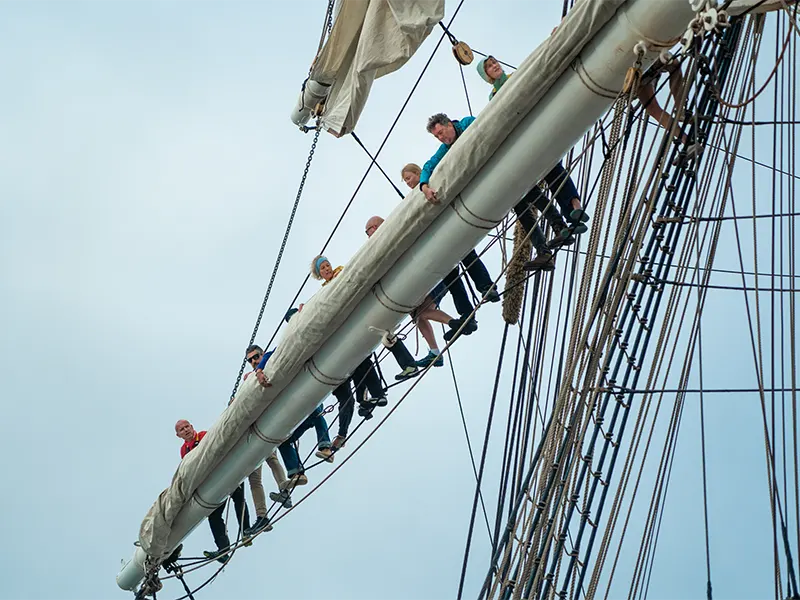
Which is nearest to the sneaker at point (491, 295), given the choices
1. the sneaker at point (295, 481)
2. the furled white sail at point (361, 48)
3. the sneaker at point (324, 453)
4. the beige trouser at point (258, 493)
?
the sneaker at point (324, 453)

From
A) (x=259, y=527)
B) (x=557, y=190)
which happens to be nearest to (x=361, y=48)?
(x=557, y=190)

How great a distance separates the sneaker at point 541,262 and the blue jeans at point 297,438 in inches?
88.1

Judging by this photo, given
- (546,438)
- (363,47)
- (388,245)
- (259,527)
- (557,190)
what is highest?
(363,47)

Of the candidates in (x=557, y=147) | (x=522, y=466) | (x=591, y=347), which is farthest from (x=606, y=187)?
(x=522, y=466)

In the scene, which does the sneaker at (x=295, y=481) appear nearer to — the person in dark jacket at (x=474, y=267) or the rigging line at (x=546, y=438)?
the person in dark jacket at (x=474, y=267)

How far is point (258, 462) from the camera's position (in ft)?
40.8

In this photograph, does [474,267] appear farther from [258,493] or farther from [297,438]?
[258,493]

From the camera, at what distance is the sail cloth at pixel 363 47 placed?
11891mm

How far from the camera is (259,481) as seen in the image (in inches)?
511

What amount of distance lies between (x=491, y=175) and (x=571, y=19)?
45.0 inches

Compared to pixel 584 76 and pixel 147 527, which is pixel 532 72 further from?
pixel 147 527

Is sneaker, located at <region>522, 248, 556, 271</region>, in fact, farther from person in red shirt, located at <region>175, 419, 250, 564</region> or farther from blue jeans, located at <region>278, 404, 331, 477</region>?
person in red shirt, located at <region>175, 419, 250, 564</region>

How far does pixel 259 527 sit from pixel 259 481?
0.37 metres

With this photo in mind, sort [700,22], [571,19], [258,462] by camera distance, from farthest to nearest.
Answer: [258,462]
[571,19]
[700,22]
